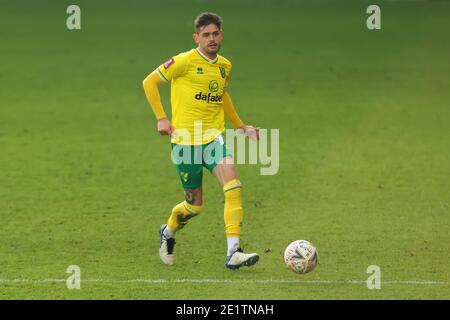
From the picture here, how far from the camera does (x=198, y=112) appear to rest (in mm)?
12750

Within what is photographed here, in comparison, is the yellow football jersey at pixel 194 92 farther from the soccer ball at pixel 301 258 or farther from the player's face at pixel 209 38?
the soccer ball at pixel 301 258

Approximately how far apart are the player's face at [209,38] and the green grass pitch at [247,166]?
7.72 ft

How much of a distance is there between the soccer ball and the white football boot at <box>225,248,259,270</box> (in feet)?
1.16

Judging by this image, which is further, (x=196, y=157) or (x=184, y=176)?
(x=184, y=176)

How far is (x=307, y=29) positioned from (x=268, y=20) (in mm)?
1531

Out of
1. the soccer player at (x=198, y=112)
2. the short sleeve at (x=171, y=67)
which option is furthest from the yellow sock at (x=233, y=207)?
the short sleeve at (x=171, y=67)

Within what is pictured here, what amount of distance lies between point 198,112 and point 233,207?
45.2 inches

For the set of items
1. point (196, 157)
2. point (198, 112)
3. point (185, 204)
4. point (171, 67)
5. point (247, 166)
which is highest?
point (171, 67)

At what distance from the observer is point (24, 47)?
3000 centimetres

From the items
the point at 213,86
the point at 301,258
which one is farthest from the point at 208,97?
the point at 301,258

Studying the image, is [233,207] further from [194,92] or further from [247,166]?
[247,166]

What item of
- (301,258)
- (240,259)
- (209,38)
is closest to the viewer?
(301,258)

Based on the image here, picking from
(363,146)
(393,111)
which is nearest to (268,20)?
(393,111)

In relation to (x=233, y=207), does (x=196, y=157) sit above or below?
above
